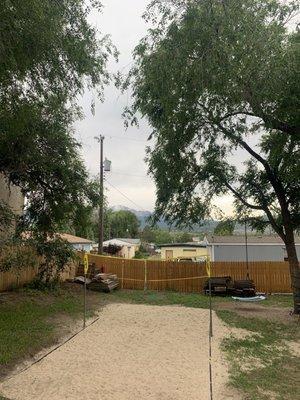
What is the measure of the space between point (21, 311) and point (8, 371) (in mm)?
5834

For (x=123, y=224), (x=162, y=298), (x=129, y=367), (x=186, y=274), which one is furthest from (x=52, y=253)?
(x=123, y=224)

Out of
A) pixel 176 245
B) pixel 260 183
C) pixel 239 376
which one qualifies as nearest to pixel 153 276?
pixel 260 183

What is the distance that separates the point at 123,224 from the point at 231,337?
79928mm

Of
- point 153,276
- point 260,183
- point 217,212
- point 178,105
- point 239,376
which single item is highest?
point 178,105

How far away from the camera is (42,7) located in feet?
22.5

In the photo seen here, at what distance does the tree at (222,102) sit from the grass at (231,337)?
328cm

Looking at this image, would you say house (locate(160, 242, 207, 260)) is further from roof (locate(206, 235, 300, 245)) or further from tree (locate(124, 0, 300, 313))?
tree (locate(124, 0, 300, 313))

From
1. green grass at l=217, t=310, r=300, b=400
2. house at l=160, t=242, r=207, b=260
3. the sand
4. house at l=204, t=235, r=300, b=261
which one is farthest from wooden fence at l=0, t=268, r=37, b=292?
house at l=160, t=242, r=207, b=260

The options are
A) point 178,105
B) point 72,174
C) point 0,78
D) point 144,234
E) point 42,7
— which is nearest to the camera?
point 42,7

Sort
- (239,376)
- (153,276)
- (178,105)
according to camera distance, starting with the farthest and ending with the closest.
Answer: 1. (153,276)
2. (178,105)
3. (239,376)

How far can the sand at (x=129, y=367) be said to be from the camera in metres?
7.07

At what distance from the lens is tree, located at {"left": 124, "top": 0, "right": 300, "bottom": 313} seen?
9977mm

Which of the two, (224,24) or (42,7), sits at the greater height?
(224,24)

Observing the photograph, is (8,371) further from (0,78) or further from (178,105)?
(178,105)
